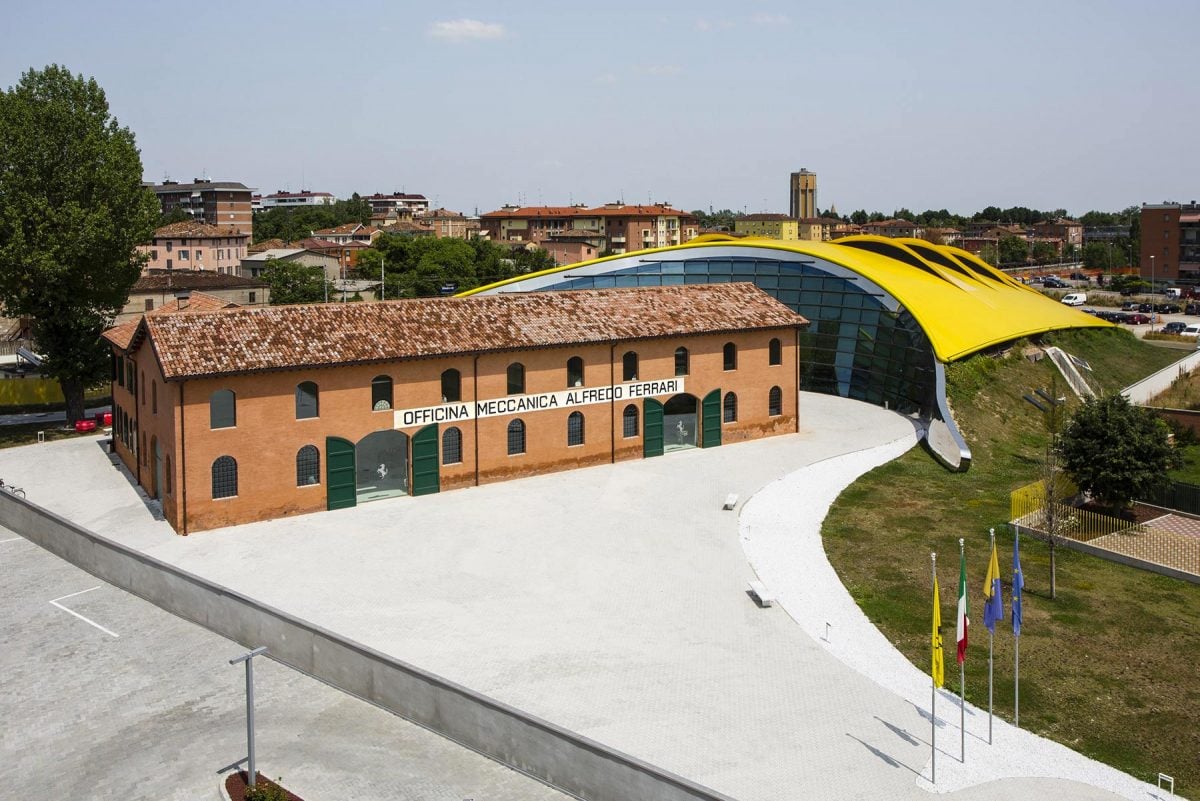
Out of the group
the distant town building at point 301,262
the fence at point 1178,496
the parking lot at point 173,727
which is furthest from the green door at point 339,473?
the distant town building at point 301,262

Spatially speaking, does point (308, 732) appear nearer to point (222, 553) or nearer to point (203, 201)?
point (222, 553)

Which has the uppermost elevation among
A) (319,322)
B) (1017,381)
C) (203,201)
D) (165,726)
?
(203,201)

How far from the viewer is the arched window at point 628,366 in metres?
40.6

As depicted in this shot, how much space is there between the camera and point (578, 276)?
201 feet

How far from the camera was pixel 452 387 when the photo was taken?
36.9 m

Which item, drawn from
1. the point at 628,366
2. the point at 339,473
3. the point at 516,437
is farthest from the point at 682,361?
the point at 339,473

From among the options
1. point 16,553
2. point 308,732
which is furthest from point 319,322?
point 308,732

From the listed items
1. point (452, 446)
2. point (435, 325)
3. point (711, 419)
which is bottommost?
point (452, 446)

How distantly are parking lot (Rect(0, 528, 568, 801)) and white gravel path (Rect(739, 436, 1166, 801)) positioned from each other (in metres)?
7.83

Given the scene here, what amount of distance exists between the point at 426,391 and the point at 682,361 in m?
10.9

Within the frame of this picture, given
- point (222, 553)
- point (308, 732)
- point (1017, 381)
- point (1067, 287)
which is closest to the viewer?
point (308, 732)

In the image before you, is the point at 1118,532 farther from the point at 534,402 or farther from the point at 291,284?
the point at 291,284

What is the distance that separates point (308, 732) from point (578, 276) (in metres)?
42.8

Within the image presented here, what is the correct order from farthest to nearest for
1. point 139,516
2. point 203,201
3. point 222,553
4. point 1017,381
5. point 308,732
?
point 203,201
point 1017,381
point 139,516
point 222,553
point 308,732
